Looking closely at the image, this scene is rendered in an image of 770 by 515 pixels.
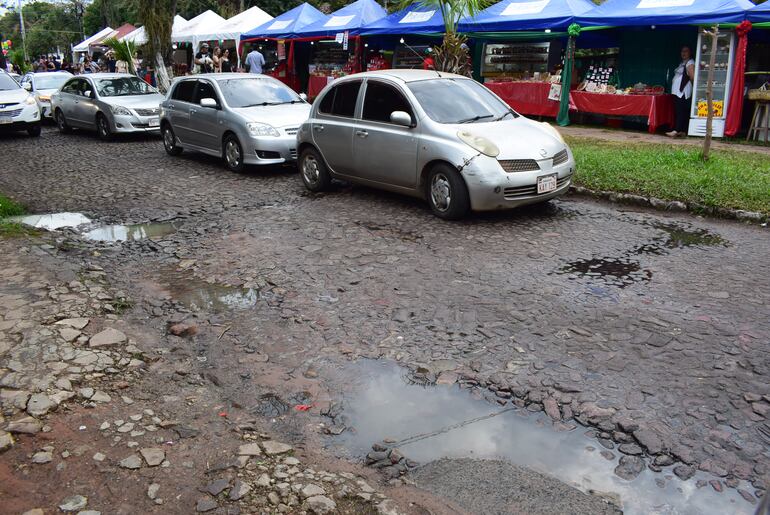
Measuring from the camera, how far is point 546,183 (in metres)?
8.23

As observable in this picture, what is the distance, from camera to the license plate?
322 inches

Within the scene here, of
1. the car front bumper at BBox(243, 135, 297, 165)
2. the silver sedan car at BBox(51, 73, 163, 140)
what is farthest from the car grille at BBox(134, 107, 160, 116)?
the car front bumper at BBox(243, 135, 297, 165)

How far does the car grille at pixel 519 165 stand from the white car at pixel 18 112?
14.1m

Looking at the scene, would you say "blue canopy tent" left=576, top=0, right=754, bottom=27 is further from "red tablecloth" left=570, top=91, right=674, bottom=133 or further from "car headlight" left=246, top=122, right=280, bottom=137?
"car headlight" left=246, top=122, right=280, bottom=137

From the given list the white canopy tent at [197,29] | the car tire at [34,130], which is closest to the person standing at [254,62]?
the white canopy tent at [197,29]

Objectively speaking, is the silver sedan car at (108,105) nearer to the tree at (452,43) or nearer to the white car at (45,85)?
the white car at (45,85)

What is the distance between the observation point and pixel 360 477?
3574 mm

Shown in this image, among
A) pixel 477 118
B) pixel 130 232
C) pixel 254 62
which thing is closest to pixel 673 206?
pixel 477 118

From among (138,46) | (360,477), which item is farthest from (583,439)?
(138,46)

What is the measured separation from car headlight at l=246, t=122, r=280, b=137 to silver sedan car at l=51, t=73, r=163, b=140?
5.91m

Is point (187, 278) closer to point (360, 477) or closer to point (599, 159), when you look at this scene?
point (360, 477)

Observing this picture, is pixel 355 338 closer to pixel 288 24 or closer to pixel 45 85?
pixel 288 24

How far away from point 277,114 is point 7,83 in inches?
416

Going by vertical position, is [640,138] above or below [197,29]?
below
